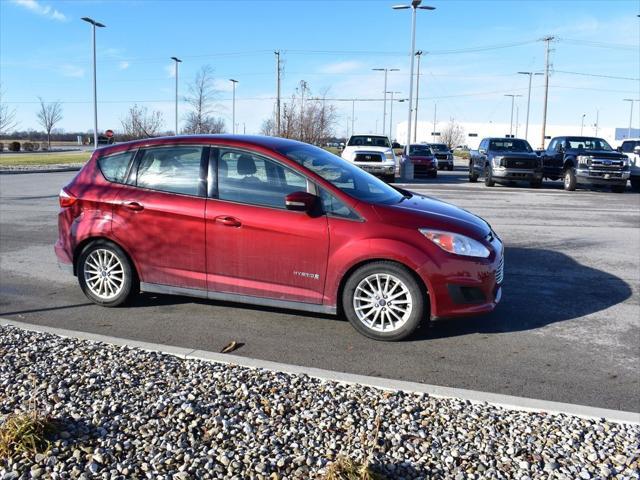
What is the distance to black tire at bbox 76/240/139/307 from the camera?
5.89 metres

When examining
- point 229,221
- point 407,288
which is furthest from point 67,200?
point 407,288

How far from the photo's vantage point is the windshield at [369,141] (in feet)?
84.4

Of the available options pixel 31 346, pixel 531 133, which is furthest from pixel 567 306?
pixel 531 133

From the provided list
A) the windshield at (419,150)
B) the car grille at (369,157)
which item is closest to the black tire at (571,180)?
the car grille at (369,157)

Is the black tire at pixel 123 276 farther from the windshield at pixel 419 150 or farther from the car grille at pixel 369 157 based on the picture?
the windshield at pixel 419 150

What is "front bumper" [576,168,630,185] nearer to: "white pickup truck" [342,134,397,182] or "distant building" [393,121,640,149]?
"white pickup truck" [342,134,397,182]

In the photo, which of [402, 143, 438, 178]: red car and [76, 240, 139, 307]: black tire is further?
[402, 143, 438, 178]: red car

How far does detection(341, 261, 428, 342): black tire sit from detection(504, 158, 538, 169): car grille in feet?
64.3

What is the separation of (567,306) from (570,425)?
3157 millimetres

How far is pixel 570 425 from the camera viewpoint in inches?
134

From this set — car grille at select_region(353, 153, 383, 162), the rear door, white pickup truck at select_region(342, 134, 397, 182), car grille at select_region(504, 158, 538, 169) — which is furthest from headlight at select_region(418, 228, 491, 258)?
car grille at select_region(353, 153, 383, 162)

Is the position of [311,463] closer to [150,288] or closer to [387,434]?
[387,434]

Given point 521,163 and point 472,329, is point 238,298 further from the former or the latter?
point 521,163

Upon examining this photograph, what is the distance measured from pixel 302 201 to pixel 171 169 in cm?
150
